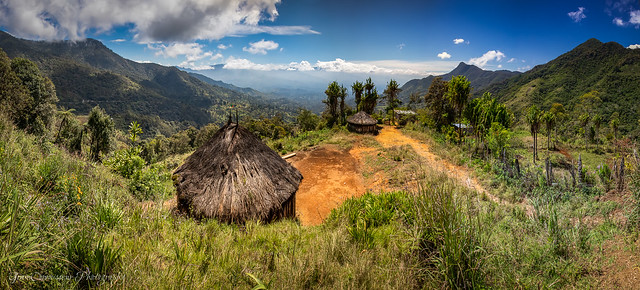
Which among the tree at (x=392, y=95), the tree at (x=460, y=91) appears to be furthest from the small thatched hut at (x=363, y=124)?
the tree at (x=460, y=91)

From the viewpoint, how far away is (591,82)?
201 ft

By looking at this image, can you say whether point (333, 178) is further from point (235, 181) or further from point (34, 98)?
point (34, 98)

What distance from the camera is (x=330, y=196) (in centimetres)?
928

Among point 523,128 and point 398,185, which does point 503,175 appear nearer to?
point 398,185

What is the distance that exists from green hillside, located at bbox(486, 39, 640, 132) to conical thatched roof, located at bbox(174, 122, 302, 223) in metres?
60.5

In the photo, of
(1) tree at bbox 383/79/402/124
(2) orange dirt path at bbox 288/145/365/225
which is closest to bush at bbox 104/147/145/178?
(2) orange dirt path at bbox 288/145/365/225

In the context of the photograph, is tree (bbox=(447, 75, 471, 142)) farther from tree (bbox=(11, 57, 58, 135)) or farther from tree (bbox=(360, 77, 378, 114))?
tree (bbox=(11, 57, 58, 135))

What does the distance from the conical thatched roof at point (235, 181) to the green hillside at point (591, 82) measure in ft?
198

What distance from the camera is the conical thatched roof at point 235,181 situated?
18.1 feet

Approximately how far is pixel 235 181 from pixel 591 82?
308 ft

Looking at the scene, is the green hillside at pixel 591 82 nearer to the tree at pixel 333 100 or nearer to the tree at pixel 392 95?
the tree at pixel 392 95

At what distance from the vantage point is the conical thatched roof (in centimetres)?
552

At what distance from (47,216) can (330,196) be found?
7.73 m

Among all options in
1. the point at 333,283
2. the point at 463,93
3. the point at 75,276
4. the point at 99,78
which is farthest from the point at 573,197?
the point at 99,78
